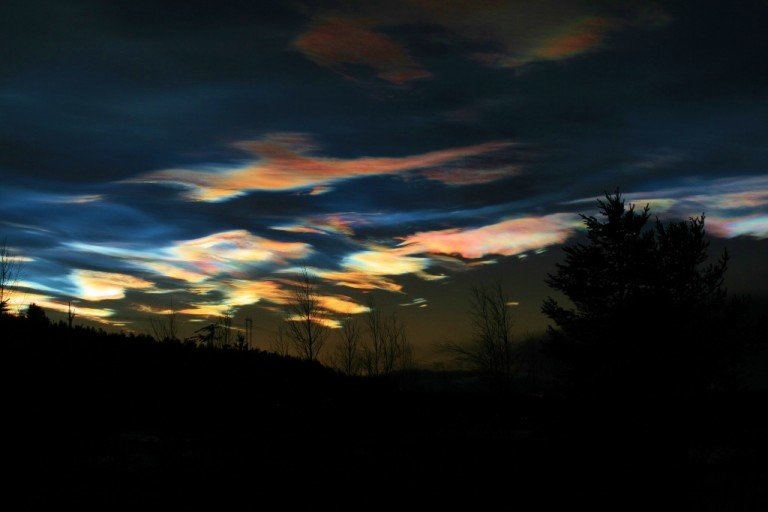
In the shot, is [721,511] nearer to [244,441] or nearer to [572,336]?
[244,441]

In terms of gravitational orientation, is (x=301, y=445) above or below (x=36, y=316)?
below

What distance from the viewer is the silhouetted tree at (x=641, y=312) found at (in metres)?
25.6

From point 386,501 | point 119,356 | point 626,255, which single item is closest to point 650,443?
point 386,501

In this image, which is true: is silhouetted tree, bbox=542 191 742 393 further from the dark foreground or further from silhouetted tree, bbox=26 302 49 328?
silhouetted tree, bbox=26 302 49 328

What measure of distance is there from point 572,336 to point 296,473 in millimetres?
21958

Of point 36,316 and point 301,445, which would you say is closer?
point 301,445

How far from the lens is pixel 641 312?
29.3 metres

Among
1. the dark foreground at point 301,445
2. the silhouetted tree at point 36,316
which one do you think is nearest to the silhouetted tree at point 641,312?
the dark foreground at point 301,445

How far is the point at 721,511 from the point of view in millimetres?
17781

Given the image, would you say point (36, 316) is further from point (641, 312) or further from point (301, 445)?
point (641, 312)

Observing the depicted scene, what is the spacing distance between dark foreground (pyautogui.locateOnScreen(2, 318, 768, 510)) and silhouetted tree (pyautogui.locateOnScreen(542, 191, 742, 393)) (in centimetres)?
135

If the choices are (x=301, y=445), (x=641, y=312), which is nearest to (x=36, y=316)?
(x=301, y=445)

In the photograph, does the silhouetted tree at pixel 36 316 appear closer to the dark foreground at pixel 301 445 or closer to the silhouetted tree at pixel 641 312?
the dark foreground at pixel 301 445

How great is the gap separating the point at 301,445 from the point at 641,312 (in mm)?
16123
